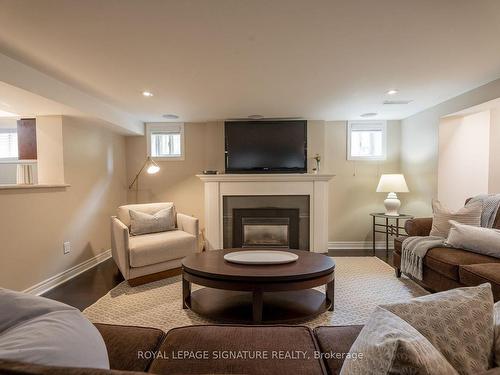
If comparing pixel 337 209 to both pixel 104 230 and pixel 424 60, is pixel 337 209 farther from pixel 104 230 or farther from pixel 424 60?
pixel 104 230

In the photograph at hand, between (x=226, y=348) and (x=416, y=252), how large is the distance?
232cm

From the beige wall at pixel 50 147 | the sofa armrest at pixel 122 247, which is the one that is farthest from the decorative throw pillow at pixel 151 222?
the beige wall at pixel 50 147

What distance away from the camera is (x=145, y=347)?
1.15 m

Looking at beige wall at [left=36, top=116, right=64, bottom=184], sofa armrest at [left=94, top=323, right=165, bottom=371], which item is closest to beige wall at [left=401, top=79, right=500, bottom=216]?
sofa armrest at [left=94, top=323, right=165, bottom=371]

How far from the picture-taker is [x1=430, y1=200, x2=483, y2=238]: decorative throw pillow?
2643mm

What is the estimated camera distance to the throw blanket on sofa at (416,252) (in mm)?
2617

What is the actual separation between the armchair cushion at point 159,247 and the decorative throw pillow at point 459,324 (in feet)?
8.42

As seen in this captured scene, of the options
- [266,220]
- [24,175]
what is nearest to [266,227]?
[266,220]

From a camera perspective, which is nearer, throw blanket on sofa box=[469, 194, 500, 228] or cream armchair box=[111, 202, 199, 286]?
throw blanket on sofa box=[469, 194, 500, 228]

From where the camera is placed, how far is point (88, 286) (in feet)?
9.71

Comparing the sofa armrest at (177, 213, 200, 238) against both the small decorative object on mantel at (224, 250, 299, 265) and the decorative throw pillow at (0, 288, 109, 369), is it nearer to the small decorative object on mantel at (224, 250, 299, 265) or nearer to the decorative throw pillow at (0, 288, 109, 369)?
the small decorative object on mantel at (224, 250, 299, 265)

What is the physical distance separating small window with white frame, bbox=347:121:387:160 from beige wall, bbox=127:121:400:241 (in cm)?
9

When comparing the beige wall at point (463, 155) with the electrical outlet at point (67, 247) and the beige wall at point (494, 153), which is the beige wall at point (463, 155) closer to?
the beige wall at point (494, 153)

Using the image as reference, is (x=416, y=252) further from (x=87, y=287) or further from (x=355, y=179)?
(x=87, y=287)
